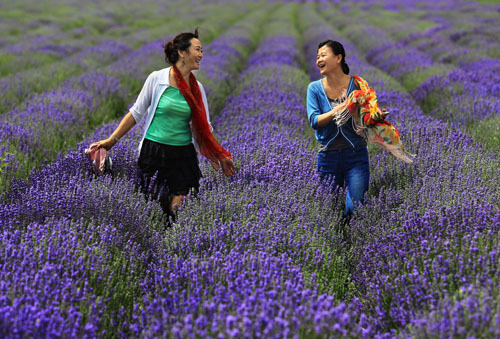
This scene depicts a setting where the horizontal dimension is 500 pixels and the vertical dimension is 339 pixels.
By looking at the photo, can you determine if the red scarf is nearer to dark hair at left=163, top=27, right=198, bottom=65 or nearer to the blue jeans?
dark hair at left=163, top=27, right=198, bottom=65

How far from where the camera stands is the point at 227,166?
3186mm

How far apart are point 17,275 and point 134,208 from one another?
97cm

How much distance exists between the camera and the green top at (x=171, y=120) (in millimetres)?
3184

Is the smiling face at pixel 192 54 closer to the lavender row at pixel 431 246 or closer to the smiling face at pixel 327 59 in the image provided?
the smiling face at pixel 327 59

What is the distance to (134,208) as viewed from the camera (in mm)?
A: 2768

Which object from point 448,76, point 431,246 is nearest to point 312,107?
point 431,246

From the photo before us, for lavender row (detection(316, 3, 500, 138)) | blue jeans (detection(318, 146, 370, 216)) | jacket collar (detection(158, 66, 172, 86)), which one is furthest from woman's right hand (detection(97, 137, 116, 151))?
lavender row (detection(316, 3, 500, 138))

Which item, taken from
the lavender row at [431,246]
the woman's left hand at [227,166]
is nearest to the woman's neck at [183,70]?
the woman's left hand at [227,166]

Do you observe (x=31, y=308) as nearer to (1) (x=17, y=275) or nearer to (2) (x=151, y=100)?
(1) (x=17, y=275)

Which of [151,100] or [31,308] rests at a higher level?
[151,100]

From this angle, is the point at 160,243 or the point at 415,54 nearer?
the point at 160,243

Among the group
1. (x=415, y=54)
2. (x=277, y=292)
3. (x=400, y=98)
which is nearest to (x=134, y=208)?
(x=277, y=292)

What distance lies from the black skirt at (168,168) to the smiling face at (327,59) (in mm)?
1104

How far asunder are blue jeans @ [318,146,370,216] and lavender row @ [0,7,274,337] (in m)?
1.19
